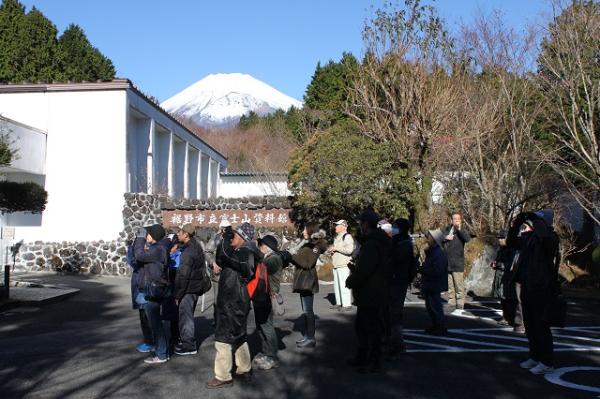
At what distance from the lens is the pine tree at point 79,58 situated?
34.2 metres

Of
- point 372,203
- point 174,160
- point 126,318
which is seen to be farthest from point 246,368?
point 174,160

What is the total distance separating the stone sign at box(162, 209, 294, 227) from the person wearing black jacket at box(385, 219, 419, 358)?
1171 cm

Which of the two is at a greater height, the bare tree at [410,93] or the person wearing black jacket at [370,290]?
the bare tree at [410,93]

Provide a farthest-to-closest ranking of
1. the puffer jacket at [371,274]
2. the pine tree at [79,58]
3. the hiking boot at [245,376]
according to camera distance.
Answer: the pine tree at [79,58] < the puffer jacket at [371,274] < the hiking boot at [245,376]

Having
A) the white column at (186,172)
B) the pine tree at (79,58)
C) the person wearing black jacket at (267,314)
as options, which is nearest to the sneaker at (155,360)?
the person wearing black jacket at (267,314)

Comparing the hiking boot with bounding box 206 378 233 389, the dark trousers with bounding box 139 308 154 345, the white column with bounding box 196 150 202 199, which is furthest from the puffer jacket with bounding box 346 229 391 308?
the white column with bounding box 196 150 202 199

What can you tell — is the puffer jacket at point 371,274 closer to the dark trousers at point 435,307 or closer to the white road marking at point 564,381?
the white road marking at point 564,381

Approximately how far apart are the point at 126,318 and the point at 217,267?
5.64 meters

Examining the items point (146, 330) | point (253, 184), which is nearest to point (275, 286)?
point (146, 330)

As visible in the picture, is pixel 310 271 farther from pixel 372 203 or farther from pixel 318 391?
pixel 372 203

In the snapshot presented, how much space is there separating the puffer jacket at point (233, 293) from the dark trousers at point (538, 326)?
9.91ft

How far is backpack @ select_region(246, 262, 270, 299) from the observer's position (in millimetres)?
6809

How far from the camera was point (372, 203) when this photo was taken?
18281 millimetres

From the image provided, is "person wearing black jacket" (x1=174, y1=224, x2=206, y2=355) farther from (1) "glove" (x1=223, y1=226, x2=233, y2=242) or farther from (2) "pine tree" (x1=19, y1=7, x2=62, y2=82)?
(2) "pine tree" (x1=19, y1=7, x2=62, y2=82)
